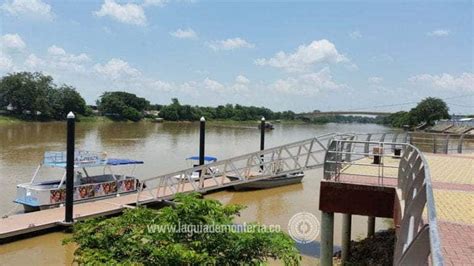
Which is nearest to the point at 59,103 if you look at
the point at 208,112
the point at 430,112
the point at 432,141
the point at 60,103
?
the point at 60,103

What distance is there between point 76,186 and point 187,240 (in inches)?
512

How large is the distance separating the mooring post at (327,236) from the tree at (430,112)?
8404 cm

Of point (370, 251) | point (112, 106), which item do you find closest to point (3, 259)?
point (370, 251)

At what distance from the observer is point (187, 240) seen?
625cm

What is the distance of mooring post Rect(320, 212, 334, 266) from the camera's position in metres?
9.89

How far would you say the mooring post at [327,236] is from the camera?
9891 millimetres

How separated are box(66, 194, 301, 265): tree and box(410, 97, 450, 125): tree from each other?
8807 centimetres

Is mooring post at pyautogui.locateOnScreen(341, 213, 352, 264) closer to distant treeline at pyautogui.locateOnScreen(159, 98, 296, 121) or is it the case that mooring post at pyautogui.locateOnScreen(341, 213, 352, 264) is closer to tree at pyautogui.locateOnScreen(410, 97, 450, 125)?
tree at pyautogui.locateOnScreen(410, 97, 450, 125)

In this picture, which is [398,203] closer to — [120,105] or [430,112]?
[430,112]

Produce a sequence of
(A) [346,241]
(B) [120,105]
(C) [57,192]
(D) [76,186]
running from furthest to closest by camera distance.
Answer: (B) [120,105] → (D) [76,186] → (C) [57,192] → (A) [346,241]

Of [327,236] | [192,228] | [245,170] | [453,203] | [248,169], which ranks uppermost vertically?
[453,203]

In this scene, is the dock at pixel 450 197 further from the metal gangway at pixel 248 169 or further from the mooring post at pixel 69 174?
the mooring post at pixel 69 174

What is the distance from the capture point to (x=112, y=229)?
6.55 m

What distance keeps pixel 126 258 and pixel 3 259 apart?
29.4 ft
